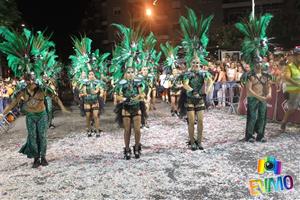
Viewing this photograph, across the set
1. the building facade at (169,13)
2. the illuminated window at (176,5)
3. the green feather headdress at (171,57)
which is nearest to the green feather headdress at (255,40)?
the green feather headdress at (171,57)

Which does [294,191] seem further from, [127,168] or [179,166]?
[127,168]

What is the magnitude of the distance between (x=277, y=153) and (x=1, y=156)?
609 cm

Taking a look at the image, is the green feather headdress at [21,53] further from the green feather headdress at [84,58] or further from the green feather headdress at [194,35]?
the green feather headdress at [194,35]

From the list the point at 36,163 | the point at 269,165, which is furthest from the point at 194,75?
the point at 36,163

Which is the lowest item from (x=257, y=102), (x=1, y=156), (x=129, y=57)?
(x=1, y=156)

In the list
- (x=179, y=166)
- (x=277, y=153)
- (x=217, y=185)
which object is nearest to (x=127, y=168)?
(x=179, y=166)

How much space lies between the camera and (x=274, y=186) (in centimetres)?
548

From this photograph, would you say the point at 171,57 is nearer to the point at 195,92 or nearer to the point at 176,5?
the point at 195,92

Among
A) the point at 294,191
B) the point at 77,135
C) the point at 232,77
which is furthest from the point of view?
the point at 232,77

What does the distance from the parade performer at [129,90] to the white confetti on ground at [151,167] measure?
0.63 m

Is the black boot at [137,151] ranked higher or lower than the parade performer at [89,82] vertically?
lower

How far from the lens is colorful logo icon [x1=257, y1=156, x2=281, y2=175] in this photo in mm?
6297

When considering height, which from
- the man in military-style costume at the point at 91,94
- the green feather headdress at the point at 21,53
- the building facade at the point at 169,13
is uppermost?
the building facade at the point at 169,13

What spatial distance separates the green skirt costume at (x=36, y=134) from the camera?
23.6 feet
